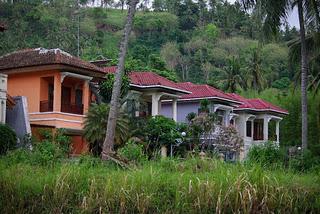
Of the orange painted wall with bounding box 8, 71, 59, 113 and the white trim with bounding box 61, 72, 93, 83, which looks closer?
the white trim with bounding box 61, 72, 93, 83

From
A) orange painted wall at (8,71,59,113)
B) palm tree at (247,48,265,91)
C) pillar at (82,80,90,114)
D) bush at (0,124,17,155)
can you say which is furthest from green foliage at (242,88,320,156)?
bush at (0,124,17,155)

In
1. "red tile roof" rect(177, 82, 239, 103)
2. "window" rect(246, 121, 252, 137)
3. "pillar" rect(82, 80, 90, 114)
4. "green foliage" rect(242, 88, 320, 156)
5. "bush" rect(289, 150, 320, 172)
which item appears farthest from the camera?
"window" rect(246, 121, 252, 137)

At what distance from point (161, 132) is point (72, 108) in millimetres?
4852

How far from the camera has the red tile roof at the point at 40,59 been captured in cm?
2788

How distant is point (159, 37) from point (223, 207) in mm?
70657

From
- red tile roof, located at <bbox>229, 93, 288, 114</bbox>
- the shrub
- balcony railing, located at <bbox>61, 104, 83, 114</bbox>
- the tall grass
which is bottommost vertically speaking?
the tall grass

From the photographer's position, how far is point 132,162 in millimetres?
15672

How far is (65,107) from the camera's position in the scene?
29.1 metres

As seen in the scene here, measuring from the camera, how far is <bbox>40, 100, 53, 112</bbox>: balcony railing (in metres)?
28.7

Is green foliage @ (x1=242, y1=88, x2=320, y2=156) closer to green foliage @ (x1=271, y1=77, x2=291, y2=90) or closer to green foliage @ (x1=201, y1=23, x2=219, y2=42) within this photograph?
green foliage @ (x1=271, y1=77, x2=291, y2=90)

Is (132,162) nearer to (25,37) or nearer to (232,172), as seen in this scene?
(232,172)

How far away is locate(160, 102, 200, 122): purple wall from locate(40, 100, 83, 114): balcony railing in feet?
30.0

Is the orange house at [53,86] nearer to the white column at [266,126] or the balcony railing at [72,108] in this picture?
the balcony railing at [72,108]

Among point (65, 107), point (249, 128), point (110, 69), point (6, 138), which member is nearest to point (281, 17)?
point (110, 69)
